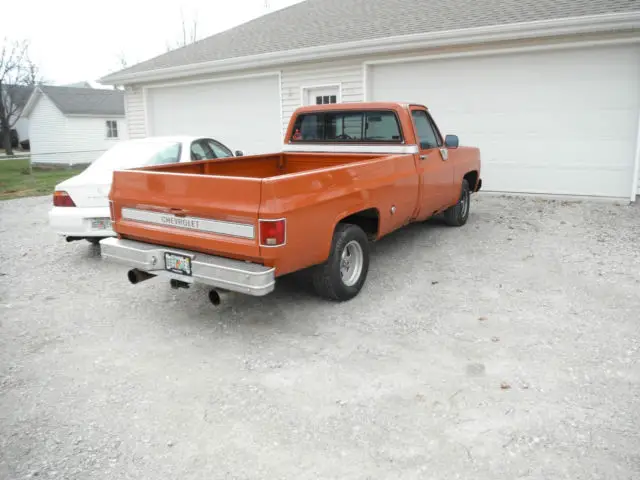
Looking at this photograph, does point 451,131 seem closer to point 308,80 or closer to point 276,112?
point 308,80

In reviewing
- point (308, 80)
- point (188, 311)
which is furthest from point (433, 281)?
point (308, 80)

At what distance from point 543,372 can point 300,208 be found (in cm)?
213

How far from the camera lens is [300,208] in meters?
4.18

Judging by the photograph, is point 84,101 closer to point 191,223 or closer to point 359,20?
point 359,20

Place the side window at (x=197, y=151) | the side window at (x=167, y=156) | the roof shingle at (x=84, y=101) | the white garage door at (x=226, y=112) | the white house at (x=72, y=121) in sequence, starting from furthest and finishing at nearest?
the roof shingle at (x=84, y=101)
the white house at (x=72, y=121)
the white garage door at (x=226, y=112)
the side window at (x=197, y=151)
the side window at (x=167, y=156)

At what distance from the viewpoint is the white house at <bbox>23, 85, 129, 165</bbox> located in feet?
100

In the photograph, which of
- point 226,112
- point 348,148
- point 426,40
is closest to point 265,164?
point 348,148

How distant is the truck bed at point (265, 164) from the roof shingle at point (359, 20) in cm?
529

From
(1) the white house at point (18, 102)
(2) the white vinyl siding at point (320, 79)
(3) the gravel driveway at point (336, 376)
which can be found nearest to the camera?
(3) the gravel driveway at point (336, 376)

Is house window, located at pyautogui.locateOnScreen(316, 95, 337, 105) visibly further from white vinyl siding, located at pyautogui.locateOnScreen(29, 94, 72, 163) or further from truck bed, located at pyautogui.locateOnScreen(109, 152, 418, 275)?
white vinyl siding, located at pyautogui.locateOnScreen(29, 94, 72, 163)

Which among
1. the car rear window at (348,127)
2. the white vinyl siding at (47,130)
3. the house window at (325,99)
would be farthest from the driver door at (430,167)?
the white vinyl siding at (47,130)

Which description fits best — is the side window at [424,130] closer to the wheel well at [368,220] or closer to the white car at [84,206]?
the wheel well at [368,220]

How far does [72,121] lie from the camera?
30.7 m

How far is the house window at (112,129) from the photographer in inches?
1271
